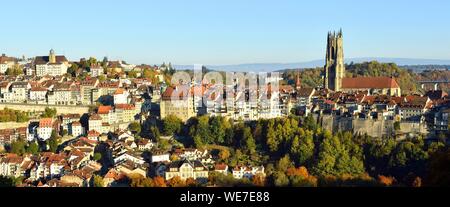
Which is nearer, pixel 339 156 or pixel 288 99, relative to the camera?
pixel 339 156

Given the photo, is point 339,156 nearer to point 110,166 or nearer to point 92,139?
point 110,166

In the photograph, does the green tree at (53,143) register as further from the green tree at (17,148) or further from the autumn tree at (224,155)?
the autumn tree at (224,155)

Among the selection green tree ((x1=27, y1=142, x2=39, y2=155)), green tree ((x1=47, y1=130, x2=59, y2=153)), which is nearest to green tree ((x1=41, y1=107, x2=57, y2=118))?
green tree ((x1=47, y1=130, x2=59, y2=153))

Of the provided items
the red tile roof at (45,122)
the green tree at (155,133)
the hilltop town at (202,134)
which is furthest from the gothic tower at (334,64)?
the red tile roof at (45,122)

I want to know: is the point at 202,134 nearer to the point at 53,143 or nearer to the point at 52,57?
the point at 53,143

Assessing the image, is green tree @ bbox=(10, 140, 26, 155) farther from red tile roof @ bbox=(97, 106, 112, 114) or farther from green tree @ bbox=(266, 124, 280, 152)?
green tree @ bbox=(266, 124, 280, 152)
